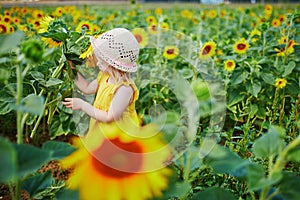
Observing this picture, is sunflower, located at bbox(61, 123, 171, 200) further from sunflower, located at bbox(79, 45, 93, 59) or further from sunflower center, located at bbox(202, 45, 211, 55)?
sunflower center, located at bbox(202, 45, 211, 55)

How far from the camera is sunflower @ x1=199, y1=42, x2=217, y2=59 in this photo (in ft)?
6.82

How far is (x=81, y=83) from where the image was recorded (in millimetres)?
1389

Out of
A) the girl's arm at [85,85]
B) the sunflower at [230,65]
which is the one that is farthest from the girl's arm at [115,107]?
the sunflower at [230,65]

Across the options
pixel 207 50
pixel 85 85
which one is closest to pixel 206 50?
pixel 207 50

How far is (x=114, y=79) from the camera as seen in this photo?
4.03 ft

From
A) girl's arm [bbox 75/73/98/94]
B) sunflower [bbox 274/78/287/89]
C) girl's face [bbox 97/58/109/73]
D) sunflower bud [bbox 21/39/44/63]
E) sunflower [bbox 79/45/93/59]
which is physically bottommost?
sunflower [bbox 274/78/287/89]

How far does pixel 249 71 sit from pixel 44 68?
1005 millimetres

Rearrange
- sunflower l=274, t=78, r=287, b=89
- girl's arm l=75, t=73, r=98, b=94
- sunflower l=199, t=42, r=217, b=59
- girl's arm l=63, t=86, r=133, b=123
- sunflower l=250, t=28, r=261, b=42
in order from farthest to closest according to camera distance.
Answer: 1. sunflower l=250, t=28, r=261, b=42
2. sunflower l=199, t=42, r=217, b=59
3. sunflower l=274, t=78, r=287, b=89
4. girl's arm l=75, t=73, r=98, b=94
5. girl's arm l=63, t=86, r=133, b=123

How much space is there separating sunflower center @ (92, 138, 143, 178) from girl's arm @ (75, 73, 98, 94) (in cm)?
20

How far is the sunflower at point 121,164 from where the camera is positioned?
3.50 ft

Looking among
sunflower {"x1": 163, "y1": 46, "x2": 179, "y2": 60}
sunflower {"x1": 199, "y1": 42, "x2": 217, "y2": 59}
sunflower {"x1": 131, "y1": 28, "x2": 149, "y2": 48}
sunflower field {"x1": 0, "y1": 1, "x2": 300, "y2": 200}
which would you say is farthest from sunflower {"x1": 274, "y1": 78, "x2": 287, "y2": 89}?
sunflower {"x1": 131, "y1": 28, "x2": 149, "y2": 48}

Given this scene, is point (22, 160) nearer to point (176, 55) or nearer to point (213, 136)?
point (213, 136)

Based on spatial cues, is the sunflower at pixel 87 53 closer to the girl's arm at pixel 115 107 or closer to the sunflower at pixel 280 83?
the girl's arm at pixel 115 107

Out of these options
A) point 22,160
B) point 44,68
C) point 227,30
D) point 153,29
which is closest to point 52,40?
point 44,68
